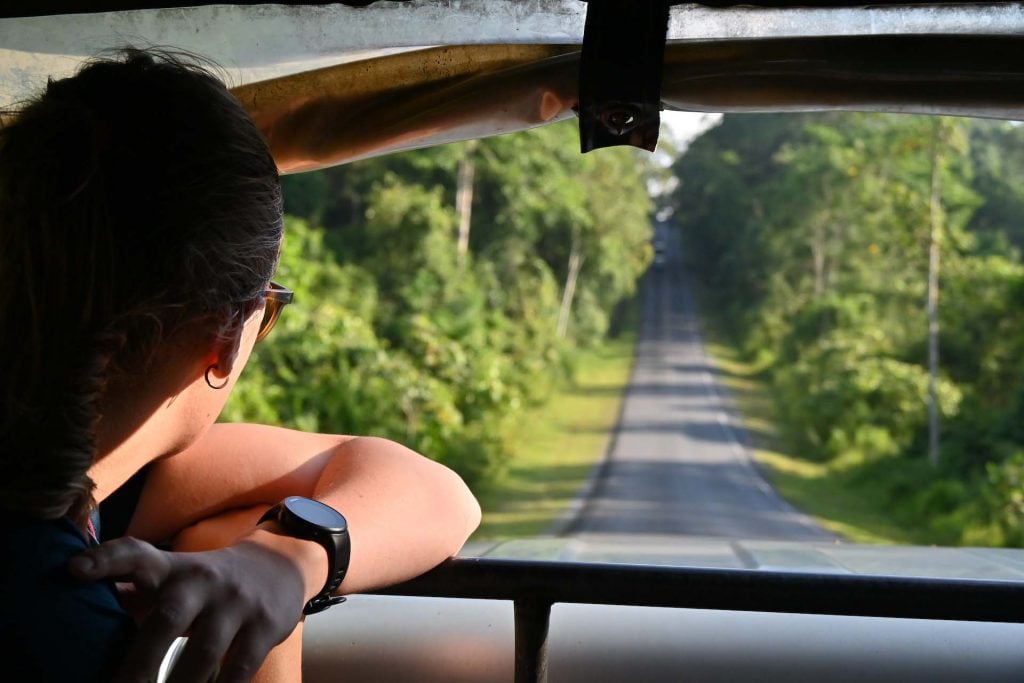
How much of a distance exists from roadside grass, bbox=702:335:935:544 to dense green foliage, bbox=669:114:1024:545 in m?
0.17

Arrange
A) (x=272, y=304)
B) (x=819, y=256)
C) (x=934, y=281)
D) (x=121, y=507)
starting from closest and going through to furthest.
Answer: (x=272, y=304), (x=121, y=507), (x=934, y=281), (x=819, y=256)

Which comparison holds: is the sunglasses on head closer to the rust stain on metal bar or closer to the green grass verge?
the rust stain on metal bar

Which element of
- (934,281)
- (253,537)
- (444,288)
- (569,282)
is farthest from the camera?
(569,282)

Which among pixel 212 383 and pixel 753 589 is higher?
pixel 212 383

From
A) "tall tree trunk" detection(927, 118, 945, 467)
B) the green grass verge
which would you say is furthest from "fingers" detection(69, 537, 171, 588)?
"tall tree trunk" detection(927, 118, 945, 467)

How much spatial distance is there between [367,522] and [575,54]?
0.56 metres

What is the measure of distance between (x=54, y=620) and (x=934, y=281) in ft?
56.1

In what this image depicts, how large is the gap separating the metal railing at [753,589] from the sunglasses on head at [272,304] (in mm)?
241

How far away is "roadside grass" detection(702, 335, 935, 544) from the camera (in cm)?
1272

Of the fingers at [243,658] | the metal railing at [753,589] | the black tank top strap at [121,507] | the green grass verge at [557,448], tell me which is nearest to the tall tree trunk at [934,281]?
the green grass verge at [557,448]

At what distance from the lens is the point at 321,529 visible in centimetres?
76

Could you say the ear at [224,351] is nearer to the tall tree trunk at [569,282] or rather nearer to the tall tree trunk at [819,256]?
the tall tree trunk at [569,282]

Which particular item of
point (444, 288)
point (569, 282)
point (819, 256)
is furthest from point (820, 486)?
point (819, 256)

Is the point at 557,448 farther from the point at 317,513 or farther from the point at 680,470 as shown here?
the point at 317,513
